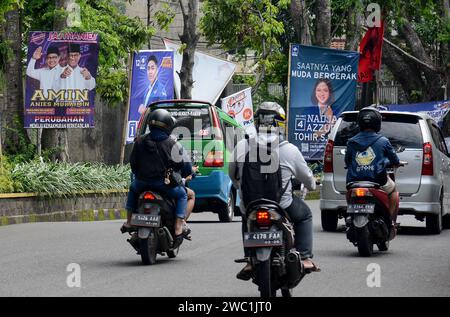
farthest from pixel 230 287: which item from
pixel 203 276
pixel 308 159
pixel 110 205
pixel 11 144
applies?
pixel 308 159

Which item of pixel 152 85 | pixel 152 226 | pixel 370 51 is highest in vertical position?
pixel 370 51

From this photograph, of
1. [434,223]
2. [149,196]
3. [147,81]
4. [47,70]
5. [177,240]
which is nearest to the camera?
[149,196]

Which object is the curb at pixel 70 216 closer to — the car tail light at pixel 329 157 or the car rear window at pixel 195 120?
the car rear window at pixel 195 120

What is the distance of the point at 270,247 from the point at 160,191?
12.3 ft

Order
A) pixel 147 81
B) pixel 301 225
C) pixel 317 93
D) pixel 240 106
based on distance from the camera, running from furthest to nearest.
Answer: pixel 240 106, pixel 317 93, pixel 147 81, pixel 301 225

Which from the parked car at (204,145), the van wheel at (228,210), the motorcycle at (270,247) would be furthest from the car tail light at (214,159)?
the motorcycle at (270,247)

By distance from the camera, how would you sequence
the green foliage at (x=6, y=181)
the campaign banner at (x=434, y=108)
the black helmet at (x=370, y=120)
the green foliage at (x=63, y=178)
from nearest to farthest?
the black helmet at (x=370, y=120)
the green foliage at (x=6, y=181)
the green foliage at (x=63, y=178)
the campaign banner at (x=434, y=108)

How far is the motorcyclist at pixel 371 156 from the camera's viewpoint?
46.3 feet

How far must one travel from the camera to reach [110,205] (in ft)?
78.5

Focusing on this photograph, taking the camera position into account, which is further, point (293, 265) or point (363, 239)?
point (363, 239)

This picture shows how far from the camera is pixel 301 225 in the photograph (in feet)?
33.6

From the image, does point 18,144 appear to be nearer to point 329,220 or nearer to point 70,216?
point 70,216

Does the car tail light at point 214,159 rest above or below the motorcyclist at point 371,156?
below

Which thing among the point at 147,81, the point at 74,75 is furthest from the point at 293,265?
the point at 147,81
